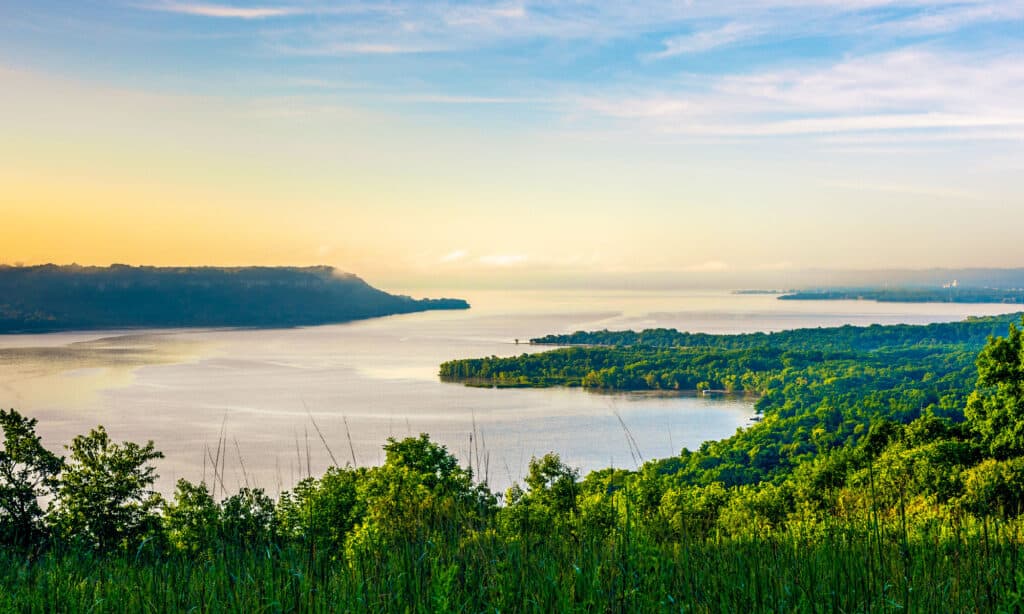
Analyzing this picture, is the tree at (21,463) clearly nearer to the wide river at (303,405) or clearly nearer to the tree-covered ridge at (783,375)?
the wide river at (303,405)

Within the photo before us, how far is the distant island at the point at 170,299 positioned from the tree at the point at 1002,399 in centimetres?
11133

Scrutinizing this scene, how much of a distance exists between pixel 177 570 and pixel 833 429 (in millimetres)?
55257

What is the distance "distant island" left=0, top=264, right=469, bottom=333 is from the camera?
112 m

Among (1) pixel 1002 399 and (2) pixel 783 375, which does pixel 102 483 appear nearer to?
(1) pixel 1002 399

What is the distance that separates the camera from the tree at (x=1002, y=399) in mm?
20875

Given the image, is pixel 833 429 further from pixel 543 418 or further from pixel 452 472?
pixel 452 472

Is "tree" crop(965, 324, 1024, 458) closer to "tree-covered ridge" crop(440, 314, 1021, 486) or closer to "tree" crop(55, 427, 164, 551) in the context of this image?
"tree-covered ridge" crop(440, 314, 1021, 486)

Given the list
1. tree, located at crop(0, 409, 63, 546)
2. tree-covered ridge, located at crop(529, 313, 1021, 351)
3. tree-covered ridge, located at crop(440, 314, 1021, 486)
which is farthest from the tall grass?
tree-covered ridge, located at crop(529, 313, 1021, 351)

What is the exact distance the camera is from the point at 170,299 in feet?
478

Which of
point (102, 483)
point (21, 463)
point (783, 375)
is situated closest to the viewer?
point (21, 463)

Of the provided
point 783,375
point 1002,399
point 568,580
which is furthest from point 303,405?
point 783,375

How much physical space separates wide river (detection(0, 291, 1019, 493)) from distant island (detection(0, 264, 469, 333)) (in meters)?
5.10

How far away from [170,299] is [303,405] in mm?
109558

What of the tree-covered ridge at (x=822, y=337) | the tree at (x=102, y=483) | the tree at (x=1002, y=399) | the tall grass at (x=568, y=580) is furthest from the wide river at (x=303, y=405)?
the tall grass at (x=568, y=580)
